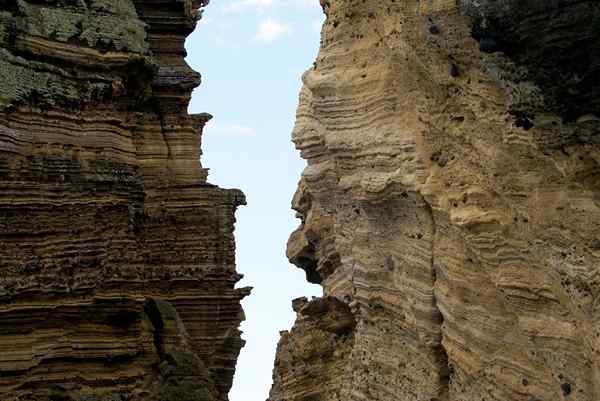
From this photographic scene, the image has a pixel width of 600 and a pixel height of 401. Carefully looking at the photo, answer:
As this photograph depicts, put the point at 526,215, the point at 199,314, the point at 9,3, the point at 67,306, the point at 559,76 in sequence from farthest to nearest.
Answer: the point at 199,314 → the point at 9,3 → the point at 67,306 → the point at 526,215 → the point at 559,76

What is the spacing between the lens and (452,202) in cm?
2361

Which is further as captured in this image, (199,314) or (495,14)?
(199,314)

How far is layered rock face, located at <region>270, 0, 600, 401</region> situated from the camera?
20000 mm

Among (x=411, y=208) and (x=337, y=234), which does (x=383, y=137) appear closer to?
(x=411, y=208)

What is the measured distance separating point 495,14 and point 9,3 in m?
11.1

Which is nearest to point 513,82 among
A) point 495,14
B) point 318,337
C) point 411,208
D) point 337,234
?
point 495,14

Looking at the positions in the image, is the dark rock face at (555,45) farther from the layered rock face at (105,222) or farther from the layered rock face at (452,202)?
the layered rock face at (105,222)

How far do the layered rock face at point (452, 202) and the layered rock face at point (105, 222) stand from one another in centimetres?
305

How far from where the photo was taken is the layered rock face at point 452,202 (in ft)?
65.6

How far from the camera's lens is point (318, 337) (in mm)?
31438

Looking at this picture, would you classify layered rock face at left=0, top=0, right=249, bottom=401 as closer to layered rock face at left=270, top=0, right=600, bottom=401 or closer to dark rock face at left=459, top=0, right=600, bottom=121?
layered rock face at left=270, top=0, right=600, bottom=401

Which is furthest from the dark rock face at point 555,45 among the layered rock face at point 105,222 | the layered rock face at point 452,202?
the layered rock face at point 105,222

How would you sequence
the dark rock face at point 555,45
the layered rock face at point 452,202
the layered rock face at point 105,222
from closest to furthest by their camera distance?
the dark rock face at point 555,45, the layered rock face at point 452,202, the layered rock face at point 105,222

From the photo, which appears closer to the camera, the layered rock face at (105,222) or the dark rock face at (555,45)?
the dark rock face at (555,45)
